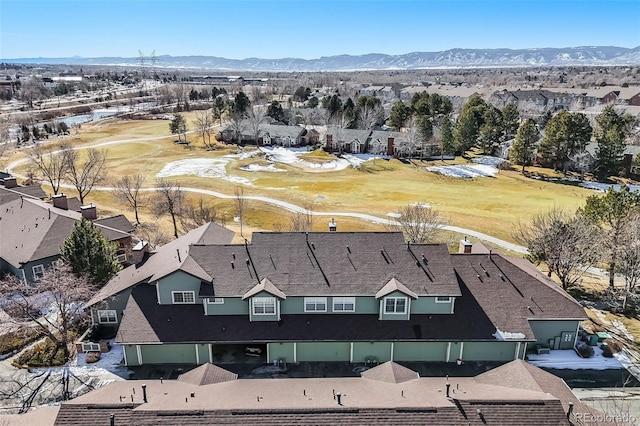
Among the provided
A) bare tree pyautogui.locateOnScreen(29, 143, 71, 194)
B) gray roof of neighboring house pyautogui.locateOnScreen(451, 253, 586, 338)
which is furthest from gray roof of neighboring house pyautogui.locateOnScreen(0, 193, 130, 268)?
gray roof of neighboring house pyautogui.locateOnScreen(451, 253, 586, 338)

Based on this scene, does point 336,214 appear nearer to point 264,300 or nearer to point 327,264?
point 327,264

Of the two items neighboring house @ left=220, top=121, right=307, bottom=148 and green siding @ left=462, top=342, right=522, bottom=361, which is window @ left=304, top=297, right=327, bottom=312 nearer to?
green siding @ left=462, top=342, right=522, bottom=361

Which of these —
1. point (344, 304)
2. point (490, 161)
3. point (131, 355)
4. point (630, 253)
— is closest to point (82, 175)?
point (131, 355)

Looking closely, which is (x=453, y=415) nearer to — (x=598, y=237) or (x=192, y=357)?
(x=192, y=357)

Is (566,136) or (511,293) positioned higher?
(566,136)

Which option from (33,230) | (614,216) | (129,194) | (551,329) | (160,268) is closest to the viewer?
(551,329)

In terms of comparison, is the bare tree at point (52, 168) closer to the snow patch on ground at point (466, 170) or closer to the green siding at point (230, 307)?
the green siding at point (230, 307)

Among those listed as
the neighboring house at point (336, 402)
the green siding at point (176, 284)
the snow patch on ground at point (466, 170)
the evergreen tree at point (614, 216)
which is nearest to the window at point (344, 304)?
the neighboring house at point (336, 402)

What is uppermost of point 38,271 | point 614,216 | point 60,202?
point 614,216
